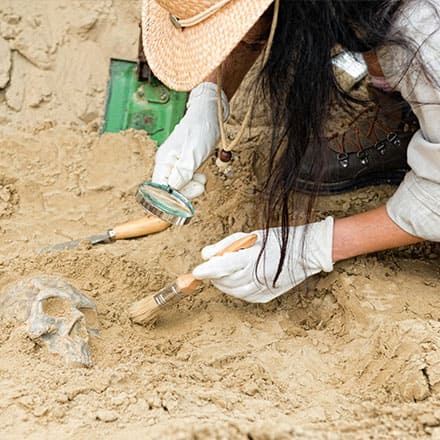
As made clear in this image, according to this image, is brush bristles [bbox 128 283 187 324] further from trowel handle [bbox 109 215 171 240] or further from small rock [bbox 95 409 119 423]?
small rock [bbox 95 409 119 423]

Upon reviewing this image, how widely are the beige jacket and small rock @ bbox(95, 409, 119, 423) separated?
0.92m

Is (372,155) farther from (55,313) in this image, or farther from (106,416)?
(106,416)

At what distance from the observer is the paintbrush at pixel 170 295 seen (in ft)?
5.93

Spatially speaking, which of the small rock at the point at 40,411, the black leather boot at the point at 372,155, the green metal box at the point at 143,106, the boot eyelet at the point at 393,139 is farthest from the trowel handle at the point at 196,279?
the green metal box at the point at 143,106

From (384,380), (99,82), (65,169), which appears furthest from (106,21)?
(384,380)

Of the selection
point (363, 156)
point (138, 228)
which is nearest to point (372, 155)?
point (363, 156)

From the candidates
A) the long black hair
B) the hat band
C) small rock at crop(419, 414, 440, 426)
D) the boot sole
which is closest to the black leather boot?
the boot sole

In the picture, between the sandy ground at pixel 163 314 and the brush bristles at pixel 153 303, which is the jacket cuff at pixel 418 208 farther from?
the brush bristles at pixel 153 303

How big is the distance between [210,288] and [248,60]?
70cm

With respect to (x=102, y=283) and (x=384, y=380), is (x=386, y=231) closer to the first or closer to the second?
(x=384, y=380)

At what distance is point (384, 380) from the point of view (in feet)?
5.17

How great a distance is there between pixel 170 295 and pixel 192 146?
1.39ft

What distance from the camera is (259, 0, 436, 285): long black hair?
1412 mm

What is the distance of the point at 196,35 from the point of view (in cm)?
147
